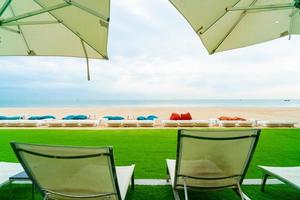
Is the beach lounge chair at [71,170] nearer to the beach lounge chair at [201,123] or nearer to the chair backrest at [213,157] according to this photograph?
the chair backrest at [213,157]

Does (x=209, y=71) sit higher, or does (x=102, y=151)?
(x=209, y=71)

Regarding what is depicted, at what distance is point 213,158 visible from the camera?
2.46 m

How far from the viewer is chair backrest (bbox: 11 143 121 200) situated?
1987 mm

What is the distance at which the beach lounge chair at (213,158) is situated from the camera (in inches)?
92.7

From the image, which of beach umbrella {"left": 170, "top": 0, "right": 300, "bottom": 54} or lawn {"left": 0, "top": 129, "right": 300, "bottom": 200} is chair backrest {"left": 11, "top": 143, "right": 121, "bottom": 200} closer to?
lawn {"left": 0, "top": 129, "right": 300, "bottom": 200}

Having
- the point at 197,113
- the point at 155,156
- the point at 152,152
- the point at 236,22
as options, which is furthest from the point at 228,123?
the point at 197,113

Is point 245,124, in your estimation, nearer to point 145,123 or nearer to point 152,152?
point 145,123

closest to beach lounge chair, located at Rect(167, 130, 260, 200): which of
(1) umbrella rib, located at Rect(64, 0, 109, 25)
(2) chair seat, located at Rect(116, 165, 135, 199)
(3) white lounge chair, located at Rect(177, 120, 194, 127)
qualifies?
(2) chair seat, located at Rect(116, 165, 135, 199)

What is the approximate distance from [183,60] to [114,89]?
29.5m

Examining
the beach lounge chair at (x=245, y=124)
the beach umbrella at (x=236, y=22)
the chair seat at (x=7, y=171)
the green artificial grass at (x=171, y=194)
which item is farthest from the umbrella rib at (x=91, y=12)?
the beach lounge chair at (x=245, y=124)

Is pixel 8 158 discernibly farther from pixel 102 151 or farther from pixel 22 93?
pixel 22 93

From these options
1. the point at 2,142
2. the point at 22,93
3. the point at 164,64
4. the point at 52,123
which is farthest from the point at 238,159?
the point at 22,93

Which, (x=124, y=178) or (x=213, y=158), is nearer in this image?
(x=213, y=158)

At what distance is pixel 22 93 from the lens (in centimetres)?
8044
